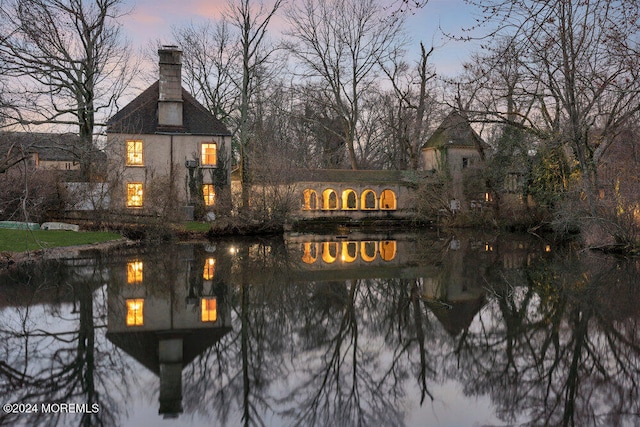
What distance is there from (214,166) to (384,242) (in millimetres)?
10481

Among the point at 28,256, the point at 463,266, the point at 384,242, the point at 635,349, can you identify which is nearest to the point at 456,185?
the point at 384,242

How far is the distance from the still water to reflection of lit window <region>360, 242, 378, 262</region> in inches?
136

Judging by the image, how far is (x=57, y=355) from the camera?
22.0 feet

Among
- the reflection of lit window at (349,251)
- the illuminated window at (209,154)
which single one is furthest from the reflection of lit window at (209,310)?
the illuminated window at (209,154)

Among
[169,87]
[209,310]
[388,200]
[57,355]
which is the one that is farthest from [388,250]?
[388,200]

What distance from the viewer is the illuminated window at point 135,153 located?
28156mm

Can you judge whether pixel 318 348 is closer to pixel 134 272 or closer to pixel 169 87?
pixel 134 272

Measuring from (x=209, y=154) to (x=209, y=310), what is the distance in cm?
2078

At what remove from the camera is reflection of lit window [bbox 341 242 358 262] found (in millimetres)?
16992

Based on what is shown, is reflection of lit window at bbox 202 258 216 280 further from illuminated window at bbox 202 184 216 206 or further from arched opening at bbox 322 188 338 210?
arched opening at bbox 322 188 338 210

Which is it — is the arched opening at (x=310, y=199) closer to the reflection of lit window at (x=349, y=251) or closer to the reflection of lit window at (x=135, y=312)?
the reflection of lit window at (x=349, y=251)

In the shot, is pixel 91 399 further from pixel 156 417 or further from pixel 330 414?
pixel 330 414

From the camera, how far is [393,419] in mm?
5113

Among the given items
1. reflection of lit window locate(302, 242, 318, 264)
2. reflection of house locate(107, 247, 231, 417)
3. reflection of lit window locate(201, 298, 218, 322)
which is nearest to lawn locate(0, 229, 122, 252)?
reflection of house locate(107, 247, 231, 417)
